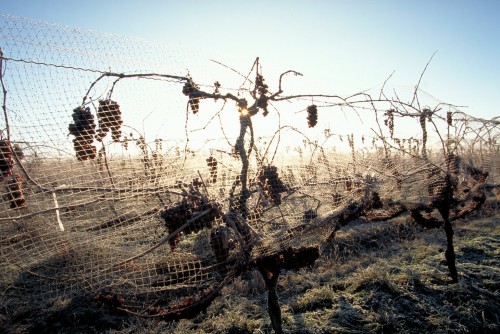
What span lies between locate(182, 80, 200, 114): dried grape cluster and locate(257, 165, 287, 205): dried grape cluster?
68 centimetres

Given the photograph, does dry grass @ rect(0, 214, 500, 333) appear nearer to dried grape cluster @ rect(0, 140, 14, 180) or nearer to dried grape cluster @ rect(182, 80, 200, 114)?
dried grape cluster @ rect(0, 140, 14, 180)

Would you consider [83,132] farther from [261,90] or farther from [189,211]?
[261,90]

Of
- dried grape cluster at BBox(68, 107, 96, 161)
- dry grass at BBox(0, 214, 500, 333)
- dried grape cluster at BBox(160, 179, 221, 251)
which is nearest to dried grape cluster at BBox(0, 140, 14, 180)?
dried grape cluster at BBox(68, 107, 96, 161)

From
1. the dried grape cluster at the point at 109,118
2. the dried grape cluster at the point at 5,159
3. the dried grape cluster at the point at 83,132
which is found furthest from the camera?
the dried grape cluster at the point at 109,118

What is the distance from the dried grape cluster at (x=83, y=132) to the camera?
2.04 meters

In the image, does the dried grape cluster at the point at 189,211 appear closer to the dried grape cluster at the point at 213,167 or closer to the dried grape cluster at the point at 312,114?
the dried grape cluster at the point at 213,167

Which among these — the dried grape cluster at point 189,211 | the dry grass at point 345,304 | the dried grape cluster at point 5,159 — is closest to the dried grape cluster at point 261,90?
the dried grape cluster at point 189,211

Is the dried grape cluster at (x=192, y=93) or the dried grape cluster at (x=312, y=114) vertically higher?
the dried grape cluster at (x=192, y=93)

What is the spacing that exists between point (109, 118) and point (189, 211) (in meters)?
0.85

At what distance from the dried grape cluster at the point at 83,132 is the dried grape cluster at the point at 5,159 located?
34cm

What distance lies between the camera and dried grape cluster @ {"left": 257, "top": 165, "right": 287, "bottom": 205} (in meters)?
2.40

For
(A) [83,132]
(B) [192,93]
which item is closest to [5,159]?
(A) [83,132]

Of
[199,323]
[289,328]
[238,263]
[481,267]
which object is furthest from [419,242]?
[238,263]

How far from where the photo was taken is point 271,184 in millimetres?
2420
